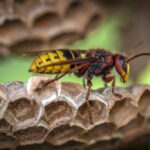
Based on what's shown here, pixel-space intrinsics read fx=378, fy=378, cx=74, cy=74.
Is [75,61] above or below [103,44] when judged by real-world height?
below

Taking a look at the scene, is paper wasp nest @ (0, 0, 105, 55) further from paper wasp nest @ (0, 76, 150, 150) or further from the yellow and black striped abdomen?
paper wasp nest @ (0, 76, 150, 150)

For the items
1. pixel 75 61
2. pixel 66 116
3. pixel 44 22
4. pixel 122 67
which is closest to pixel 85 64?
pixel 75 61

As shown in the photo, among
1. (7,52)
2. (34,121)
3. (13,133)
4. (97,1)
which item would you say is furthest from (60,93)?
(97,1)

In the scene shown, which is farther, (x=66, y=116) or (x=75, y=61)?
(x=75, y=61)

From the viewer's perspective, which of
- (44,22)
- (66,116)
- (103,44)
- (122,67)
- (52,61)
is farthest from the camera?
(103,44)

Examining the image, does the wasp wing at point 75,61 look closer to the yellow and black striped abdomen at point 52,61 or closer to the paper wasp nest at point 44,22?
the yellow and black striped abdomen at point 52,61

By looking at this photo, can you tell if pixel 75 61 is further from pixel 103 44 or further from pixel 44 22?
pixel 103 44
